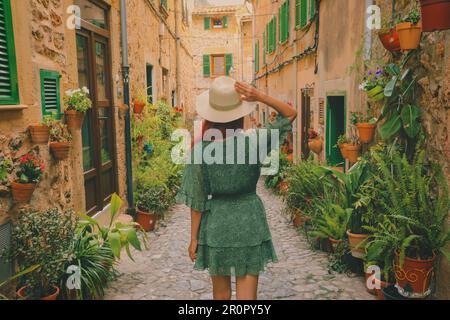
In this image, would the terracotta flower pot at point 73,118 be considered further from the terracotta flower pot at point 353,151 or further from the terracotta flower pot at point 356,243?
the terracotta flower pot at point 353,151

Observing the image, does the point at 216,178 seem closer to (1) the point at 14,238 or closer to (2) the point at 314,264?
(1) the point at 14,238

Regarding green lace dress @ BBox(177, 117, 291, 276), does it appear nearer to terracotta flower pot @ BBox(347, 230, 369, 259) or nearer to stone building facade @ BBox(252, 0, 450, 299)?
stone building facade @ BBox(252, 0, 450, 299)

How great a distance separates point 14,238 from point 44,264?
1.01 ft

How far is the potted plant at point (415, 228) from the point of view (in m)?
3.23

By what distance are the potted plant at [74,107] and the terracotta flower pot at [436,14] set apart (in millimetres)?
3334

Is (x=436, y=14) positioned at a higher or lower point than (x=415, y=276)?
higher

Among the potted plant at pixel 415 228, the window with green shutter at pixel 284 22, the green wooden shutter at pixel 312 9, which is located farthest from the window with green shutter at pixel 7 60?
the window with green shutter at pixel 284 22

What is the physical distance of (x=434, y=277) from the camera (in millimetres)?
3430

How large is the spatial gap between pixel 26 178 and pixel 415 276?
3.15 meters

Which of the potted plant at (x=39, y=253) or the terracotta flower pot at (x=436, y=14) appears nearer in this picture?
the terracotta flower pot at (x=436, y=14)

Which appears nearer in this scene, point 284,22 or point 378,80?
point 378,80

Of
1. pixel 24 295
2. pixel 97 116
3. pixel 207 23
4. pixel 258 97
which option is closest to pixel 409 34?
pixel 258 97

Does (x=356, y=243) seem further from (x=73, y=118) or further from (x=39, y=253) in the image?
(x=73, y=118)

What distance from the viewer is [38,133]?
366 cm
